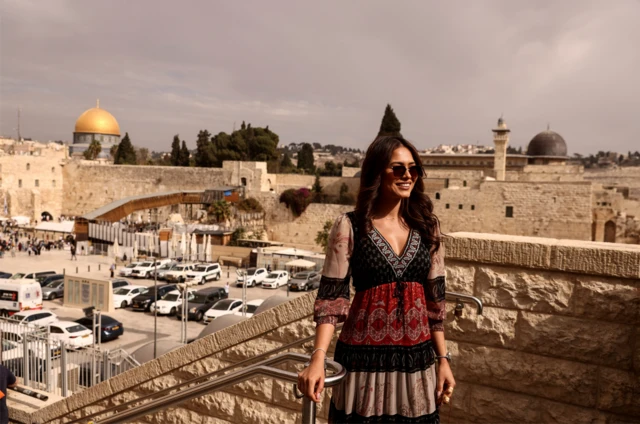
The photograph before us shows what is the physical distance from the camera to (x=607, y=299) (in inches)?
103

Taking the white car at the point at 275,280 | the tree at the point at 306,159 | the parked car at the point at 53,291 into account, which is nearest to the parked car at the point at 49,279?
Result: the parked car at the point at 53,291

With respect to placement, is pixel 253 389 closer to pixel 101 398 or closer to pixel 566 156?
pixel 101 398

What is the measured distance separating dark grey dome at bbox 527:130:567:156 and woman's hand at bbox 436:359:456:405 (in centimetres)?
4301

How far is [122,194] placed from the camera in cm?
3966

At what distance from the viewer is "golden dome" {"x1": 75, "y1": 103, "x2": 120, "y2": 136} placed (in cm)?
6028

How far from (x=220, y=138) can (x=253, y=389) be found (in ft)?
136

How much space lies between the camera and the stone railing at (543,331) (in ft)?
8.50

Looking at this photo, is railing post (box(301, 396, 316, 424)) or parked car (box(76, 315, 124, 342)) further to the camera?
parked car (box(76, 315, 124, 342))

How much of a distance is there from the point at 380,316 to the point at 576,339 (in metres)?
1.42

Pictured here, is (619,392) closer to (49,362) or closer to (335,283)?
(335,283)

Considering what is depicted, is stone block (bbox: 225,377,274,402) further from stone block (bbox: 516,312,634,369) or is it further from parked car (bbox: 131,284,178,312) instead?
parked car (bbox: 131,284,178,312)

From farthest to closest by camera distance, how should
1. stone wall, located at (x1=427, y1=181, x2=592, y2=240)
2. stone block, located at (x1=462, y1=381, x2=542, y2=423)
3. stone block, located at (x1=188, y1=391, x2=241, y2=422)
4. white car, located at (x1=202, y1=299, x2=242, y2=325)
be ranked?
stone wall, located at (x1=427, y1=181, x2=592, y2=240) → white car, located at (x1=202, y1=299, x2=242, y2=325) → stone block, located at (x1=188, y1=391, x2=241, y2=422) → stone block, located at (x1=462, y1=381, x2=542, y2=423)

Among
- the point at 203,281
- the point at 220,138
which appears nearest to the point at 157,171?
the point at 220,138

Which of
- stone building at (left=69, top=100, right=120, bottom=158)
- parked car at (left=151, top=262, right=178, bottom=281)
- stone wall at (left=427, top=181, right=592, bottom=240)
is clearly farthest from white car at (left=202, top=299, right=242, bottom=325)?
stone building at (left=69, top=100, right=120, bottom=158)
